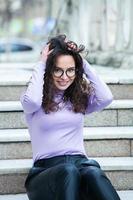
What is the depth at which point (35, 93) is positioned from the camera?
3.72 metres

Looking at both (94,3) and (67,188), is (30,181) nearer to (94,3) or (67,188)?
(67,188)

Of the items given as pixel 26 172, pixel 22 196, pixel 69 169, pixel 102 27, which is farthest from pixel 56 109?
pixel 102 27

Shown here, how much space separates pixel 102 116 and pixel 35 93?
3.65 feet

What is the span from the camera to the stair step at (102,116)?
462cm

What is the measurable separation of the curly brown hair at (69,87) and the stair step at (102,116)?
2.62 feet

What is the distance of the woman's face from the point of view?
12.2 feet

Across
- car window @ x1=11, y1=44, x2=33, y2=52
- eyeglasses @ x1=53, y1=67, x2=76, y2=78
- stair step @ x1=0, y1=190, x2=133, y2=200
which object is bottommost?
stair step @ x1=0, y1=190, x2=133, y2=200

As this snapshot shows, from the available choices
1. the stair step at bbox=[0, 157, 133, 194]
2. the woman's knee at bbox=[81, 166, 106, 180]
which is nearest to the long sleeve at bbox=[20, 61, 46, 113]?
the woman's knee at bbox=[81, 166, 106, 180]

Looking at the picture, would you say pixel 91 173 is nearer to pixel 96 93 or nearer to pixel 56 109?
pixel 56 109

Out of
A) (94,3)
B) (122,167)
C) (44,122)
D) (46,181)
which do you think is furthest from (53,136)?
(94,3)

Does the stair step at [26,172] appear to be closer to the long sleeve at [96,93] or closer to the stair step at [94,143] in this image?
the stair step at [94,143]

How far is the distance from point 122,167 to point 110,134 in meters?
0.30

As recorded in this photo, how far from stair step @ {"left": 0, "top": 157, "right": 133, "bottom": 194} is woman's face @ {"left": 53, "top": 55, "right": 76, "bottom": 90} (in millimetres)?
779

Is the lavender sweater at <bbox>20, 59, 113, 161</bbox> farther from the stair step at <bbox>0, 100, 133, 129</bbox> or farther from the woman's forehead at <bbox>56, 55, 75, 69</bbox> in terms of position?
the stair step at <bbox>0, 100, 133, 129</bbox>
